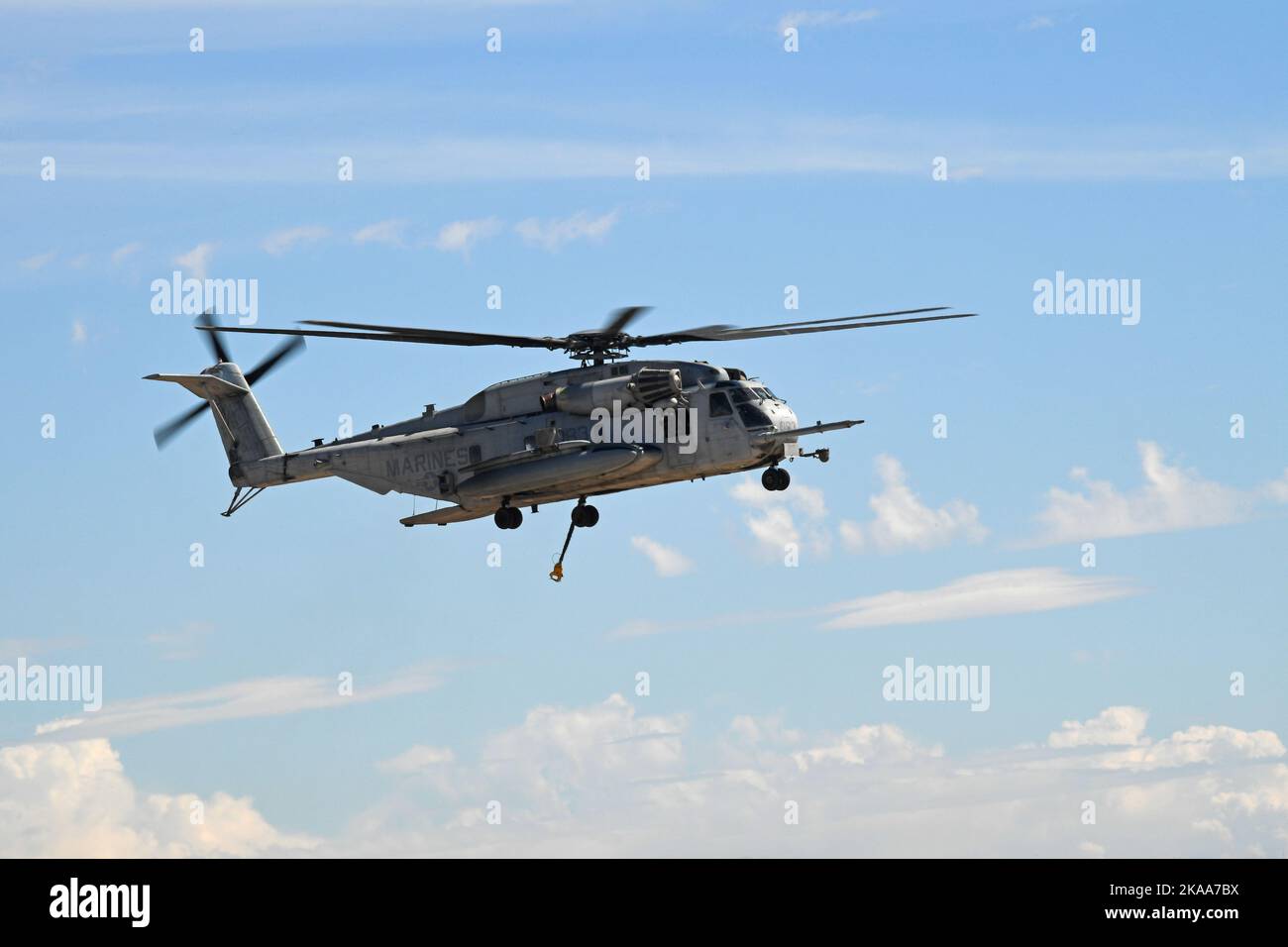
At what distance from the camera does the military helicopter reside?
63.3 meters

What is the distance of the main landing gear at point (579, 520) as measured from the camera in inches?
2598

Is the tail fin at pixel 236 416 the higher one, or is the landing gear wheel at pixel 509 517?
the tail fin at pixel 236 416

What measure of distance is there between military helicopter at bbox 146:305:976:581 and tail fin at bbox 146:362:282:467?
9.95 ft

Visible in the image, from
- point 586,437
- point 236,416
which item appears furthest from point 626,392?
point 236,416

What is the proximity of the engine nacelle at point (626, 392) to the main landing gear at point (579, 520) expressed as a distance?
10.1 feet

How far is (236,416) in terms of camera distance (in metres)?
71.5

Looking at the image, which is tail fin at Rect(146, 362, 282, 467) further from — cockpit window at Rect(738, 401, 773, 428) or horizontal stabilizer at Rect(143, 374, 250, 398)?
cockpit window at Rect(738, 401, 773, 428)

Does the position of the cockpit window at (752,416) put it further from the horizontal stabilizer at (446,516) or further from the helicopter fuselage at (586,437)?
the horizontal stabilizer at (446,516)

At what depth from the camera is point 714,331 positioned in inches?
2490

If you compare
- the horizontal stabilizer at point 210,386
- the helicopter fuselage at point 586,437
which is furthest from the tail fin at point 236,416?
the helicopter fuselage at point 586,437

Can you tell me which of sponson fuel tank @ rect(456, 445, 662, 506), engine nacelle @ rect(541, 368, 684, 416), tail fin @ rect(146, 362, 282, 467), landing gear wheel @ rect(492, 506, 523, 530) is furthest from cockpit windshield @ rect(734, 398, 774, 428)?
tail fin @ rect(146, 362, 282, 467)
